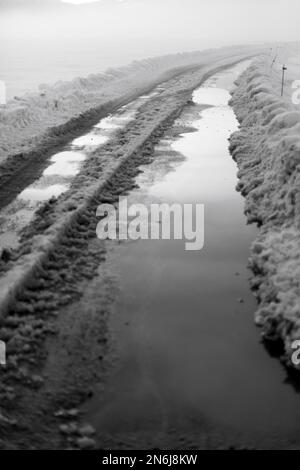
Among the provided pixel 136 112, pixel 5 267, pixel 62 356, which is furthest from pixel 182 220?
pixel 136 112

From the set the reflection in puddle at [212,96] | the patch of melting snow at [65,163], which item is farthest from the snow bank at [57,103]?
the reflection in puddle at [212,96]

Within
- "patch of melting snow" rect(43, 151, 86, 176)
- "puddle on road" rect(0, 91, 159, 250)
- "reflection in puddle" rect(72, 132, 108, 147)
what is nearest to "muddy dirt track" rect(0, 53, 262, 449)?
"puddle on road" rect(0, 91, 159, 250)

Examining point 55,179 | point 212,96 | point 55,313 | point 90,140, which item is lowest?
point 55,313

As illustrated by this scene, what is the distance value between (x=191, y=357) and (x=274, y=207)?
15.9 feet

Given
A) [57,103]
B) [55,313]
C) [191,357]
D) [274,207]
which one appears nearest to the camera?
[191,357]

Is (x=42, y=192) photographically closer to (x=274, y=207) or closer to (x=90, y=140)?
(x=90, y=140)

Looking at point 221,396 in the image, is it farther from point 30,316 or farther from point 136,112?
point 136,112

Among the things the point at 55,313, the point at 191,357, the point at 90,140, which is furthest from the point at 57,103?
the point at 191,357

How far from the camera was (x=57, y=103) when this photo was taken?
66.3ft

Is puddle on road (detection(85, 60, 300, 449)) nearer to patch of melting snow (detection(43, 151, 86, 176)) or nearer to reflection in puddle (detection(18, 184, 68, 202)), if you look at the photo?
reflection in puddle (detection(18, 184, 68, 202))

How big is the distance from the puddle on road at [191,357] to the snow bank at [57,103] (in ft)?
22.5

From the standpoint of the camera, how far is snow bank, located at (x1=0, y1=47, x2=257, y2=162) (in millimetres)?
15305

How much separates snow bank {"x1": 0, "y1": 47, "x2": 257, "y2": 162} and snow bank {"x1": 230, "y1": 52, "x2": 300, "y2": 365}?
6708 millimetres

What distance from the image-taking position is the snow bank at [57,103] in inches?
603
